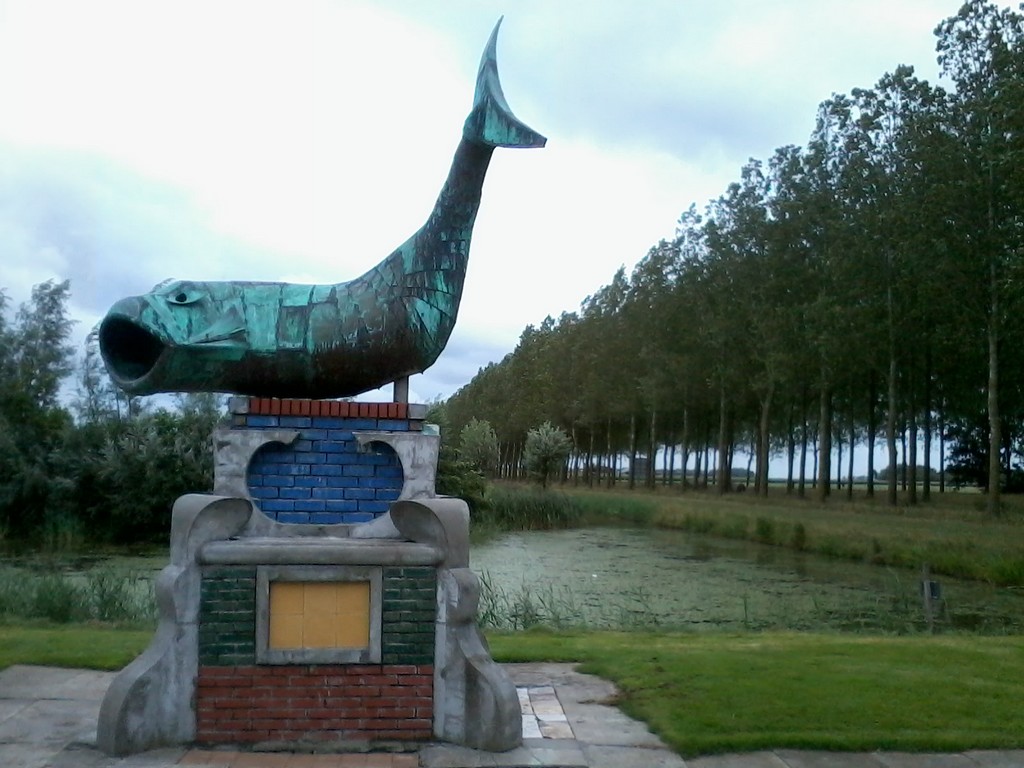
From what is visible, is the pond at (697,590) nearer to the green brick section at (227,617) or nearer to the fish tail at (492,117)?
the green brick section at (227,617)

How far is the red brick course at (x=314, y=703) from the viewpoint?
5988 mm

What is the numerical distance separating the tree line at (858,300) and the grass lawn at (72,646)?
1831cm

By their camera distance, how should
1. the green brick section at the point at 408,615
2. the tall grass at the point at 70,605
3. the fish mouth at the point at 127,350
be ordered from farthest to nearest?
the tall grass at the point at 70,605
the fish mouth at the point at 127,350
the green brick section at the point at 408,615

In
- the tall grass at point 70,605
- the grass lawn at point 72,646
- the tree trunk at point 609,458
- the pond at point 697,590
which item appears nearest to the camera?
the grass lawn at point 72,646

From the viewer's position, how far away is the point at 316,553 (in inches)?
237

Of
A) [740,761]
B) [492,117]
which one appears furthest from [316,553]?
[492,117]

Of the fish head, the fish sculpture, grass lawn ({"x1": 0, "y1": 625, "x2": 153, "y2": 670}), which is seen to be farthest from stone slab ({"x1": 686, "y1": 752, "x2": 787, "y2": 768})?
grass lawn ({"x1": 0, "y1": 625, "x2": 153, "y2": 670})

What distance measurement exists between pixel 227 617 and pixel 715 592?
12358 mm

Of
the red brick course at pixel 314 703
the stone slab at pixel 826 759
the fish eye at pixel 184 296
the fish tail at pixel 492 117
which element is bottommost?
the stone slab at pixel 826 759

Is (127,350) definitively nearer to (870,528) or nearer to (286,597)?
(286,597)

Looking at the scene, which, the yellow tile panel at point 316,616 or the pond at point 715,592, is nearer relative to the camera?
the yellow tile panel at point 316,616

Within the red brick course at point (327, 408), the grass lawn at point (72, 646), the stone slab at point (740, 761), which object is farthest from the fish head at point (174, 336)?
the stone slab at point (740, 761)

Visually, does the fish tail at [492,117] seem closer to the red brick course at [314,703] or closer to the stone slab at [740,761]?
the red brick course at [314,703]

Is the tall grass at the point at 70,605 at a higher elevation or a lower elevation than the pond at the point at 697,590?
higher
